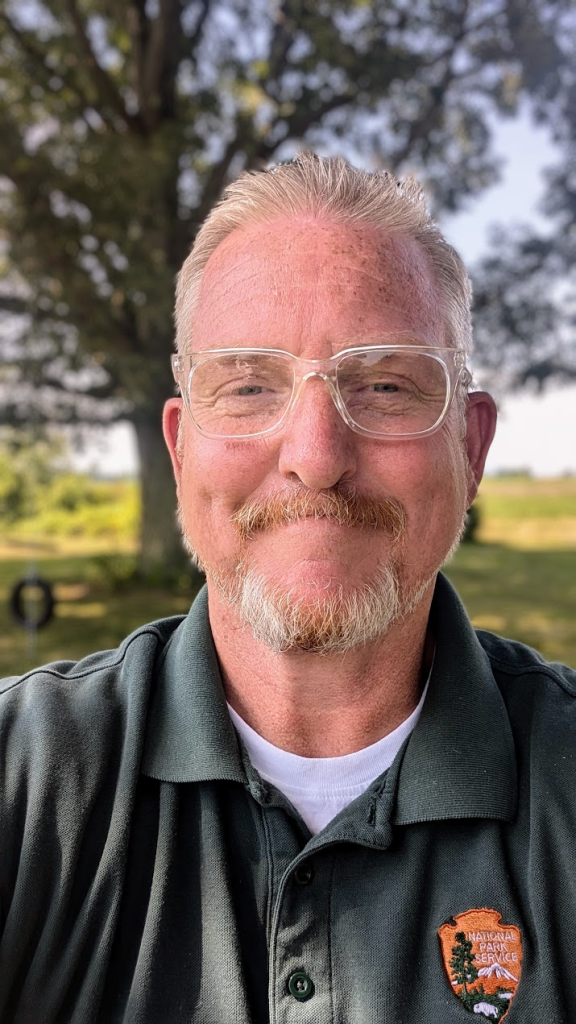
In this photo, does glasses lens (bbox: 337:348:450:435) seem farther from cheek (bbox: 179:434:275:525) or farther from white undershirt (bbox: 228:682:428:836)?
white undershirt (bbox: 228:682:428:836)

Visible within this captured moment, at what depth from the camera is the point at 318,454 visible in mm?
1147

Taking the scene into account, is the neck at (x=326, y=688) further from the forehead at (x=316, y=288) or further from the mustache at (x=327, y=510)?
the forehead at (x=316, y=288)

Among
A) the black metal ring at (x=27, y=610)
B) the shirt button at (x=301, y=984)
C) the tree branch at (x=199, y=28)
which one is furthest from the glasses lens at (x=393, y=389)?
the tree branch at (x=199, y=28)

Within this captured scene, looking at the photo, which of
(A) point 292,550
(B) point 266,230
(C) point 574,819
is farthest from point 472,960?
(B) point 266,230

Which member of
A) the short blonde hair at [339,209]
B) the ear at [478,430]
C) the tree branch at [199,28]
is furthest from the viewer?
the tree branch at [199,28]

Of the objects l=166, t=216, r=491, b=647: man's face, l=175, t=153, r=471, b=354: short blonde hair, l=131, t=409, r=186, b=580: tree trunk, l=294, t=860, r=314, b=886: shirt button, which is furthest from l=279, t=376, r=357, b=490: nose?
l=131, t=409, r=186, b=580: tree trunk

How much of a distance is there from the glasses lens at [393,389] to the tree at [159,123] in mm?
6249

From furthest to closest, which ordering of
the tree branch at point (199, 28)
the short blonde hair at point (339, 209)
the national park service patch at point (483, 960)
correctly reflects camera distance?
the tree branch at point (199, 28)
the short blonde hair at point (339, 209)
the national park service patch at point (483, 960)

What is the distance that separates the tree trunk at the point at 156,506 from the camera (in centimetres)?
937

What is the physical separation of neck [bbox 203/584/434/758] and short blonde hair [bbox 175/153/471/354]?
487mm

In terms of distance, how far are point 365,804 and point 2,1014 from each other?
21.5 inches

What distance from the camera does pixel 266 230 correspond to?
1306mm

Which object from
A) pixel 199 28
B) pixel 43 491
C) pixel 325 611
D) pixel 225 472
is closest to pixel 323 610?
pixel 325 611

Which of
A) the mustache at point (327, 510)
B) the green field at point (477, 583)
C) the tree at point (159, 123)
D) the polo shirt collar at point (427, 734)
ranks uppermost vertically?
the tree at point (159, 123)
